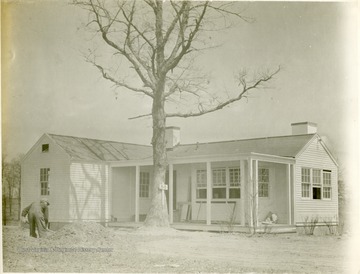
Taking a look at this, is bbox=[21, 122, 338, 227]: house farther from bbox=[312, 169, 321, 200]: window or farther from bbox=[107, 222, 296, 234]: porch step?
bbox=[107, 222, 296, 234]: porch step

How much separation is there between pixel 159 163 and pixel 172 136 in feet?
2.37

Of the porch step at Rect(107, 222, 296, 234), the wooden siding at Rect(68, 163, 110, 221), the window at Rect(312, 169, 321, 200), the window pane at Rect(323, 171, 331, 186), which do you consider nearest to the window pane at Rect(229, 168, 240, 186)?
the porch step at Rect(107, 222, 296, 234)

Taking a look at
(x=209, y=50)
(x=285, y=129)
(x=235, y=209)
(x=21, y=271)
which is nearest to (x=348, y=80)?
(x=285, y=129)

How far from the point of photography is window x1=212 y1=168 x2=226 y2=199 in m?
12.7

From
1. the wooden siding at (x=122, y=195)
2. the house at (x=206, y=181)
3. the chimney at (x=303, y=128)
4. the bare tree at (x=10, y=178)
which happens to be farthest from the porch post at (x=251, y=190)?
the bare tree at (x=10, y=178)

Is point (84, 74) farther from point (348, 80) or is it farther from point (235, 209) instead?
point (348, 80)

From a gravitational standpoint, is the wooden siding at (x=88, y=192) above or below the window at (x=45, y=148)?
below

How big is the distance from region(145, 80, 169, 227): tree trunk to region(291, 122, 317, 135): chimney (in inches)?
89.2

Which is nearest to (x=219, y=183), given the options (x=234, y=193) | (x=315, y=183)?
(x=234, y=193)

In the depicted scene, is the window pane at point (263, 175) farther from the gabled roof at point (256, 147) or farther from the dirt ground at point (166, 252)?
the dirt ground at point (166, 252)

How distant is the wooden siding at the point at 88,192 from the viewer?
12.1 meters

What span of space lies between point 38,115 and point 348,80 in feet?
17.5

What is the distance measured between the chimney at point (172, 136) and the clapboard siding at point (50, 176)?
202 centimetres

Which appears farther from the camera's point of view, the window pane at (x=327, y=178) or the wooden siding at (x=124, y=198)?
the wooden siding at (x=124, y=198)
